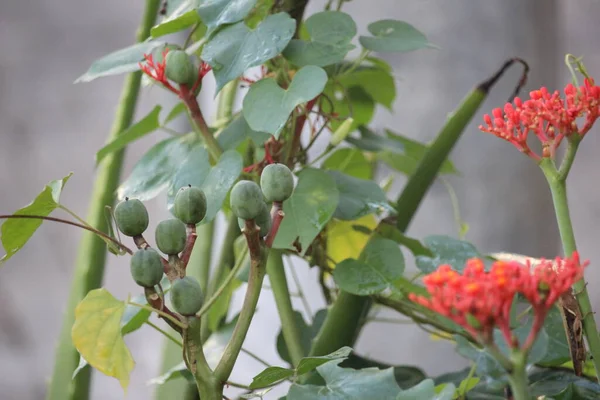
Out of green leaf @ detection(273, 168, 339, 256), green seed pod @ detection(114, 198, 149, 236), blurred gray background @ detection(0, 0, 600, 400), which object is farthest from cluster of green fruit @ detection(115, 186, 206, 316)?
blurred gray background @ detection(0, 0, 600, 400)

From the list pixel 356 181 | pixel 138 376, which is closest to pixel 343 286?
pixel 356 181

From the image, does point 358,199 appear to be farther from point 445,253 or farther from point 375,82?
point 375,82

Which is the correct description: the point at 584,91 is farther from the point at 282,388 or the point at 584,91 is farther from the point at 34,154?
the point at 34,154

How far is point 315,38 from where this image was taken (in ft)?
1.30

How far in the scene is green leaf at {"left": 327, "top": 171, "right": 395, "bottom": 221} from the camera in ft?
1.36

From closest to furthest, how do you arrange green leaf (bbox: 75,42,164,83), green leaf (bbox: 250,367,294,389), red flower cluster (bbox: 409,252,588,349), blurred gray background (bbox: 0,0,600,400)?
red flower cluster (bbox: 409,252,588,349) → green leaf (bbox: 250,367,294,389) → green leaf (bbox: 75,42,164,83) → blurred gray background (bbox: 0,0,600,400)

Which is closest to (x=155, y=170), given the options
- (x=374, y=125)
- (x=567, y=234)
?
(x=567, y=234)

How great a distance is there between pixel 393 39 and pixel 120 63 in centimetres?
17

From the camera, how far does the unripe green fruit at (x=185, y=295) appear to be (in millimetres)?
253

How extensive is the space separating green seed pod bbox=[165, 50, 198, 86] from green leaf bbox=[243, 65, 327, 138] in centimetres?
3

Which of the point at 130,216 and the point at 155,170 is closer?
the point at 130,216

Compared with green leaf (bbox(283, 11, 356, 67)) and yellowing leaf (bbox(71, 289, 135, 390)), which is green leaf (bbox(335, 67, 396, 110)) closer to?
green leaf (bbox(283, 11, 356, 67))

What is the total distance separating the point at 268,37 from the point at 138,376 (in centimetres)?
73

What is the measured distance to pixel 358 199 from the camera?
422 millimetres
